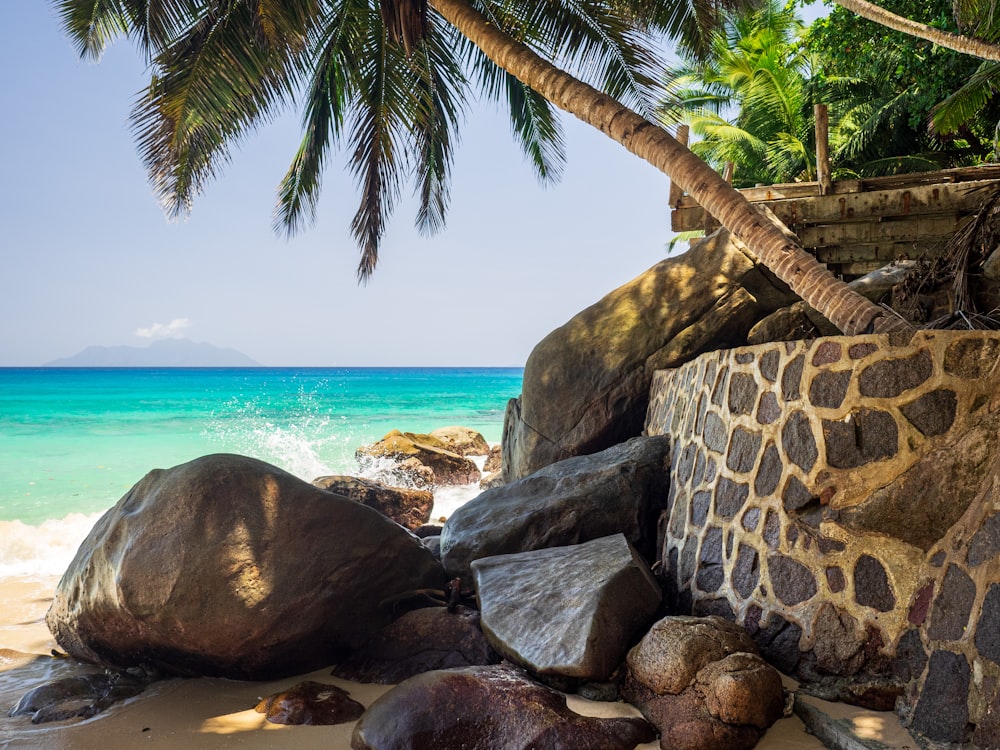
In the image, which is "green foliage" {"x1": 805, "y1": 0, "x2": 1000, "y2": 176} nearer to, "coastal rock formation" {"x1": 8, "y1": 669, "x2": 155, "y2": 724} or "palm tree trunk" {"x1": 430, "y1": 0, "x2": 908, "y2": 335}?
"palm tree trunk" {"x1": 430, "y1": 0, "x2": 908, "y2": 335}

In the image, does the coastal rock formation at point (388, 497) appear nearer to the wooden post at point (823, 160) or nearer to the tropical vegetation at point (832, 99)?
the wooden post at point (823, 160)

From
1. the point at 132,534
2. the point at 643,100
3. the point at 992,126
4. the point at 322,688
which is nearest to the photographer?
the point at 322,688

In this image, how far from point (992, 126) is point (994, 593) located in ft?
51.5

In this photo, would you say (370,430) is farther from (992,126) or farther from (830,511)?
(830,511)

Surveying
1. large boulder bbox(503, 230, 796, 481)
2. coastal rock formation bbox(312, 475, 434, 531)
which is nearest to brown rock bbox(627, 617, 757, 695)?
large boulder bbox(503, 230, 796, 481)

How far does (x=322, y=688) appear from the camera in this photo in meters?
4.15

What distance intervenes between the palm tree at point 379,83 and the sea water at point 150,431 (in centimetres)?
530

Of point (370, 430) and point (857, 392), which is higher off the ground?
point (857, 392)

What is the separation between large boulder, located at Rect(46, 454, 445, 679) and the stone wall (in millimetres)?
2257

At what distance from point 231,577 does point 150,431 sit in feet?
85.1

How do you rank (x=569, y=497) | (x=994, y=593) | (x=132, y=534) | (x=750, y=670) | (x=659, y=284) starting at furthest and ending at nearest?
(x=659, y=284), (x=569, y=497), (x=132, y=534), (x=750, y=670), (x=994, y=593)

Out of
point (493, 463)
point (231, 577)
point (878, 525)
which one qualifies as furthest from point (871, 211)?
point (493, 463)

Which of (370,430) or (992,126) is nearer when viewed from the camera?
(992,126)

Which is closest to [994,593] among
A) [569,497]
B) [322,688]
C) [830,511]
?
[830,511]
